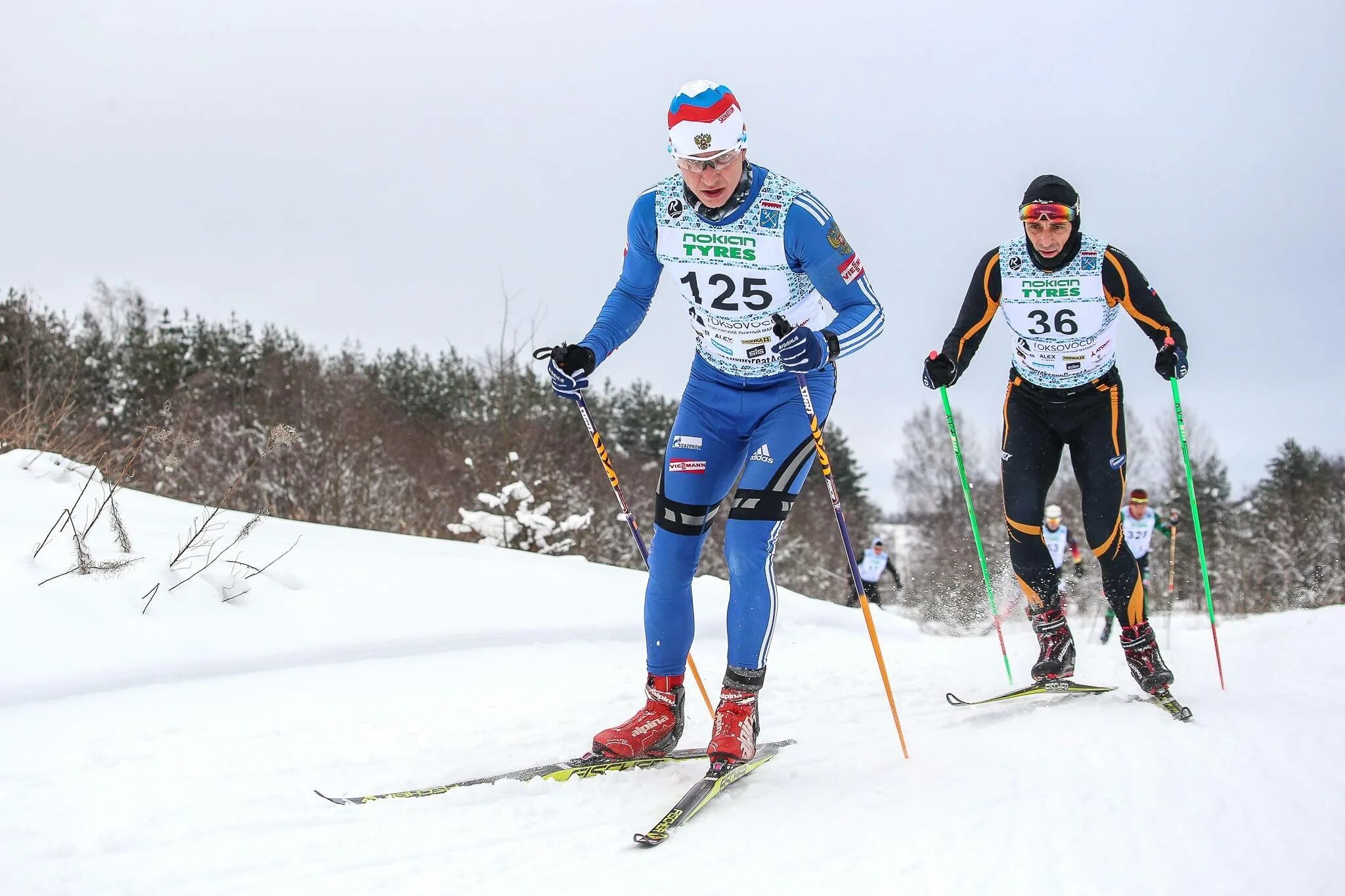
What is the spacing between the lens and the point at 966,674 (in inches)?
209

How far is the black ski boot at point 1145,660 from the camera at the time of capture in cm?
411

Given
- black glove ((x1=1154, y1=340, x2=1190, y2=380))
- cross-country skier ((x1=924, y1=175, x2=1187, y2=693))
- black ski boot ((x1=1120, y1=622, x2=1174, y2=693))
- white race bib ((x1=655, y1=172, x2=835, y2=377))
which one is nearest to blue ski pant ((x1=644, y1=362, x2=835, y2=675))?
white race bib ((x1=655, y1=172, x2=835, y2=377))

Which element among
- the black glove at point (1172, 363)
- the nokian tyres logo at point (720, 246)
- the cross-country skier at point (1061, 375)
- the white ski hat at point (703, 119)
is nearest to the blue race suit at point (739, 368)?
the nokian tyres logo at point (720, 246)

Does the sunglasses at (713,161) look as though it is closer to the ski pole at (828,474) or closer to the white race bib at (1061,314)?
the ski pole at (828,474)

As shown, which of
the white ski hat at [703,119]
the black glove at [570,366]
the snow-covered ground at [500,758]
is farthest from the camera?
the black glove at [570,366]

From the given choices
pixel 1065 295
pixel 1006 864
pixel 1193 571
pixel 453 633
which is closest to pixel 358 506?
pixel 453 633

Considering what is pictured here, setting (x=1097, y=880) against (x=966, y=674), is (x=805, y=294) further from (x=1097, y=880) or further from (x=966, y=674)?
(x=966, y=674)

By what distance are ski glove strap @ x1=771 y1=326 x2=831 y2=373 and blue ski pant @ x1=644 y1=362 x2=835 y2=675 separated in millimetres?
332

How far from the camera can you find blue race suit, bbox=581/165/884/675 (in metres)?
3.16

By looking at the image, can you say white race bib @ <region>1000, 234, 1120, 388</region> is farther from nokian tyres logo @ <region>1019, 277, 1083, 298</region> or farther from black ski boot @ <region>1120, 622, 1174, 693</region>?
black ski boot @ <region>1120, 622, 1174, 693</region>

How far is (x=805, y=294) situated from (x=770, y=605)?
43.1 inches

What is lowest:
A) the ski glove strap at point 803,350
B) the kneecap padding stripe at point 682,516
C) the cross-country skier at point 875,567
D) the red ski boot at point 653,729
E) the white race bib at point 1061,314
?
the cross-country skier at point 875,567

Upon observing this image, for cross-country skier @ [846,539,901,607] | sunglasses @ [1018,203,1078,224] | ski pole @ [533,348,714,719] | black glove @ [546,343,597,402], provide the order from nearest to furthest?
black glove @ [546,343,597,402] → ski pole @ [533,348,714,719] → sunglasses @ [1018,203,1078,224] → cross-country skier @ [846,539,901,607]

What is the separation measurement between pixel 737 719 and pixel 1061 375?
2.57m
